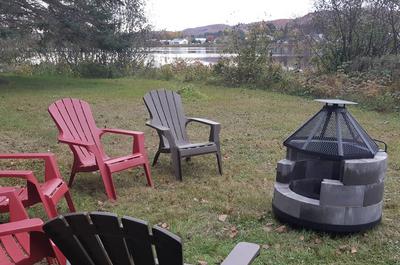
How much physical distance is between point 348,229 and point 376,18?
10.3 m

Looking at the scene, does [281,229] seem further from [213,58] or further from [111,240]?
[213,58]

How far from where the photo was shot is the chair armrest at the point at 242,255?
174 cm

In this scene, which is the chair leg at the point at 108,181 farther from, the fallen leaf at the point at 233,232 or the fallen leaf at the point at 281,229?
the fallen leaf at the point at 281,229

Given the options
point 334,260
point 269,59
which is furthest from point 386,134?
point 269,59

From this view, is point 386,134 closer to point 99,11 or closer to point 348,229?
point 348,229

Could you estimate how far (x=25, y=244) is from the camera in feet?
7.42

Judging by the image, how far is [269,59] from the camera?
494 inches

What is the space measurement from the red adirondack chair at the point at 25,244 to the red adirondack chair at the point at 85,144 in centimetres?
151

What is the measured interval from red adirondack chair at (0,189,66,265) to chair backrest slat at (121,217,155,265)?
0.72 metres

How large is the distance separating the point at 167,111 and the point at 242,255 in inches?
129

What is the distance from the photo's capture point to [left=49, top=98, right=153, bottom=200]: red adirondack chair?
12.6ft

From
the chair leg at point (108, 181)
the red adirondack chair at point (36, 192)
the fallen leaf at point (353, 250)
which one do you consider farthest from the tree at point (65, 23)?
the fallen leaf at point (353, 250)

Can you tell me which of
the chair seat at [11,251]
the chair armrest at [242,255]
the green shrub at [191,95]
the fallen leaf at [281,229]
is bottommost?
the fallen leaf at [281,229]

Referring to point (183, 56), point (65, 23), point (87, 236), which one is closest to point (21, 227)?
point (87, 236)
